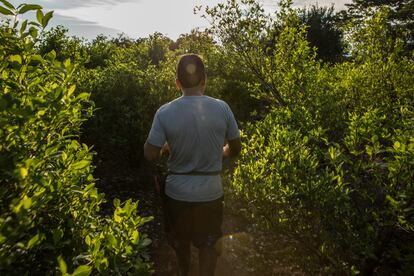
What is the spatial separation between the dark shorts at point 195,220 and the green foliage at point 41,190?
3.43 feet

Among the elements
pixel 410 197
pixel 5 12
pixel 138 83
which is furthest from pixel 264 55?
pixel 5 12

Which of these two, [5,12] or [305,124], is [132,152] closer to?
[305,124]

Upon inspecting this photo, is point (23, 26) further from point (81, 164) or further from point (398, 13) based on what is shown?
point (398, 13)

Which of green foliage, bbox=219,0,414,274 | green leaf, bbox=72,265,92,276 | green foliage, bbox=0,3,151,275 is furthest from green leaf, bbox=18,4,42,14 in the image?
green foliage, bbox=219,0,414,274

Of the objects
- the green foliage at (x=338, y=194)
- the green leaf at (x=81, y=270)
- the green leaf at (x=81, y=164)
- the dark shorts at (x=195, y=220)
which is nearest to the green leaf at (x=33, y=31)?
the green leaf at (x=81, y=164)

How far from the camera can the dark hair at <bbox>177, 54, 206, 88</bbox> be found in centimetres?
308

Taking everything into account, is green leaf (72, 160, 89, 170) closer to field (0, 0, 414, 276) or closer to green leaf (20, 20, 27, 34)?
field (0, 0, 414, 276)

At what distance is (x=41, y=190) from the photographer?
1701mm

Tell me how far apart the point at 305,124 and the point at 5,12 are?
11.2 feet

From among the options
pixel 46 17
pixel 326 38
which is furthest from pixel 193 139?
pixel 326 38

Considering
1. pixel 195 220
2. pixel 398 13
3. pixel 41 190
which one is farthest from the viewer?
pixel 398 13

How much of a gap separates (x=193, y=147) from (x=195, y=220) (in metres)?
0.70

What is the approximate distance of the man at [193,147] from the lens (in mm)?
3031

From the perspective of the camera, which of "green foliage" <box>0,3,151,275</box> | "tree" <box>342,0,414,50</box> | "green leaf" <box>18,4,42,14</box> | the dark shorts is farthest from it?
"tree" <box>342,0,414,50</box>
